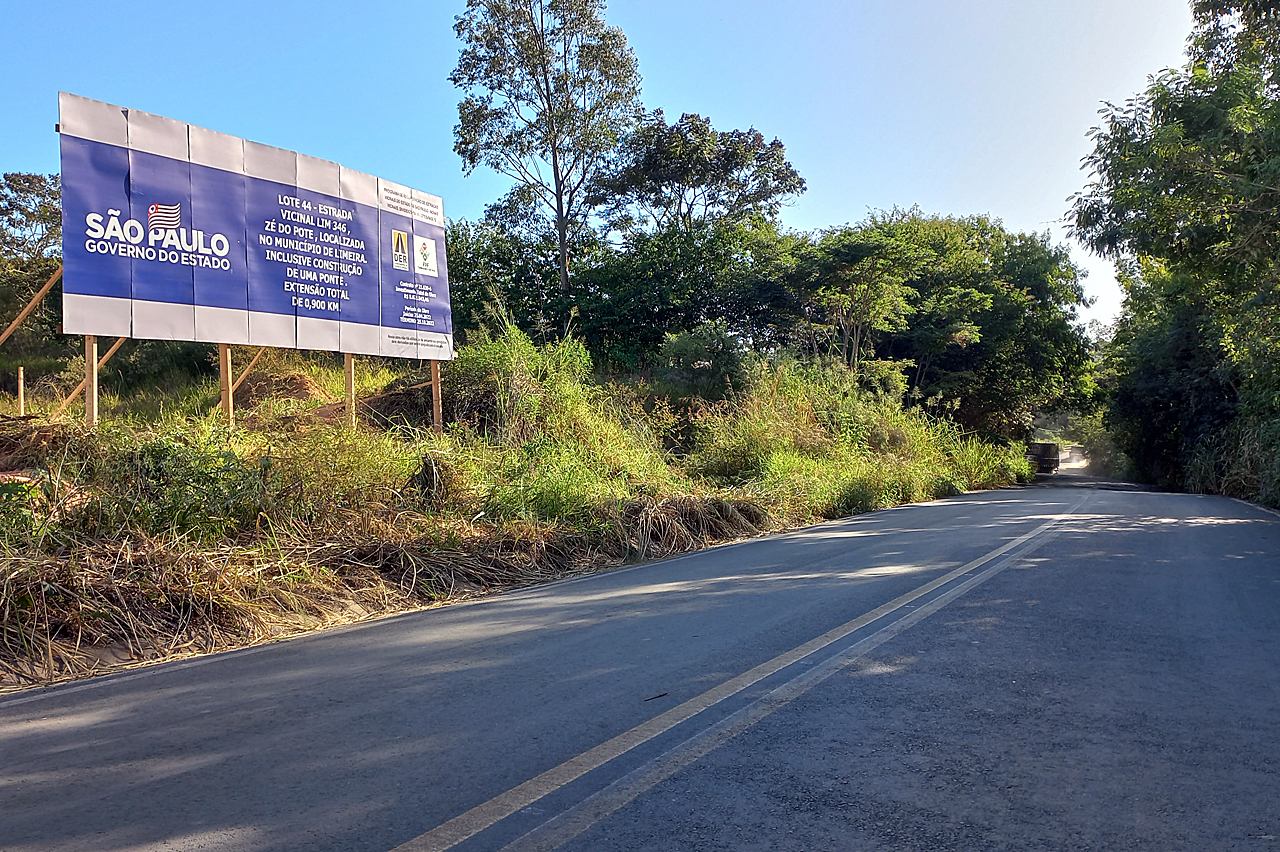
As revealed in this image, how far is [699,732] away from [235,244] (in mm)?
8951

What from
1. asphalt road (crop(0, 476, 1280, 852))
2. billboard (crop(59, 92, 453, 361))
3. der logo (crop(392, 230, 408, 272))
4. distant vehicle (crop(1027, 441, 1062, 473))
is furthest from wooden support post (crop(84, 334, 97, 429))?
distant vehicle (crop(1027, 441, 1062, 473))

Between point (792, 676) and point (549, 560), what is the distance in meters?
4.71

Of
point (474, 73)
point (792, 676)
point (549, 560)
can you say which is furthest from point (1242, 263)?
point (474, 73)

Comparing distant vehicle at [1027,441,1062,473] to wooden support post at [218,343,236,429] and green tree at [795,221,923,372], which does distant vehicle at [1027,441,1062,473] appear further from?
wooden support post at [218,343,236,429]

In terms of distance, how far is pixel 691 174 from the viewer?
1328 inches

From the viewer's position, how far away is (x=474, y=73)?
28.4 m

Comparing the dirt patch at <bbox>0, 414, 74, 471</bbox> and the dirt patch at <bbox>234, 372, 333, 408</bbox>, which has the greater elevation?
the dirt patch at <bbox>234, 372, 333, 408</bbox>

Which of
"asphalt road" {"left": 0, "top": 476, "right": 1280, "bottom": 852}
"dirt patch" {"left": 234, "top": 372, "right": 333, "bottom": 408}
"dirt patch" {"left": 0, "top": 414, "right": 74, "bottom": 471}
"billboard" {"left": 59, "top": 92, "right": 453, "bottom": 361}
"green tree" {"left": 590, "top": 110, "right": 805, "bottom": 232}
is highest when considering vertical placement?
"green tree" {"left": 590, "top": 110, "right": 805, "bottom": 232}

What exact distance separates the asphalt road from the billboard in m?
5.33

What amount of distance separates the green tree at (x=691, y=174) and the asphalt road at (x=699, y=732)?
27.6m


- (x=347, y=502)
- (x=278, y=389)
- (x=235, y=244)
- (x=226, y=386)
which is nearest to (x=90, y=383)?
(x=226, y=386)

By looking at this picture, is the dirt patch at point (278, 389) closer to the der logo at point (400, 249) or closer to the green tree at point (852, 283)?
the der logo at point (400, 249)

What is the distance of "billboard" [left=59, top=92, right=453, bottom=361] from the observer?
916 cm

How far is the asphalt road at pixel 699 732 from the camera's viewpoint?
10.1ft
